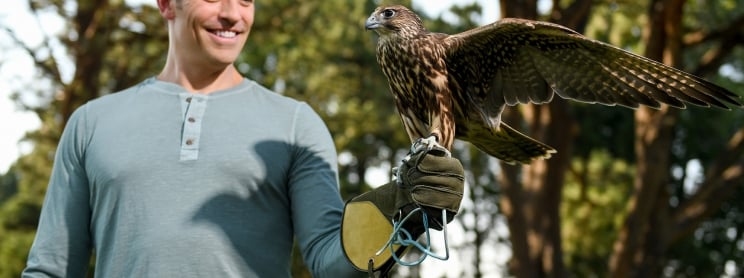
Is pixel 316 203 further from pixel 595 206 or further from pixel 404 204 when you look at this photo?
pixel 595 206

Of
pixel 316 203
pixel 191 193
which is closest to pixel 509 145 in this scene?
pixel 316 203

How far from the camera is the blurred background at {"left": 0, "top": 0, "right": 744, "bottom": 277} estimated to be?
9781mm

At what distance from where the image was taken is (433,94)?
2.95m

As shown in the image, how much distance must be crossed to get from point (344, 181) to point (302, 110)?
62.8 feet

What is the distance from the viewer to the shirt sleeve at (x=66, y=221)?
2.70 m

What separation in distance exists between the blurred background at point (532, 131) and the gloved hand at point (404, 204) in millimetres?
5749

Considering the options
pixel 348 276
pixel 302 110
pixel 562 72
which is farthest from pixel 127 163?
pixel 562 72

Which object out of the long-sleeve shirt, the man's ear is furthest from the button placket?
the man's ear

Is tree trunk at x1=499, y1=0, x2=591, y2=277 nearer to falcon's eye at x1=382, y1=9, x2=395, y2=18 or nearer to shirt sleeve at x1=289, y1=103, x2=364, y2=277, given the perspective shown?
falcon's eye at x1=382, y1=9, x2=395, y2=18

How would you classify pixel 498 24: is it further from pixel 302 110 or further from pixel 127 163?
pixel 127 163

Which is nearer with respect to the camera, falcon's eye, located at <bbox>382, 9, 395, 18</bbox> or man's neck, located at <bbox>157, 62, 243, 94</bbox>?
man's neck, located at <bbox>157, 62, 243, 94</bbox>

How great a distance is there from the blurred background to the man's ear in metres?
5.71

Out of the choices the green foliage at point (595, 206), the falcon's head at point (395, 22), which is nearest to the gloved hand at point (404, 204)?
the falcon's head at point (395, 22)

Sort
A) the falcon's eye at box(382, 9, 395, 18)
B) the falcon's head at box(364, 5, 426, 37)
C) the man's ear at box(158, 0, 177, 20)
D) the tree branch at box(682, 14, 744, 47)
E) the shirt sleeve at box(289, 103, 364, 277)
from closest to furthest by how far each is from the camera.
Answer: the shirt sleeve at box(289, 103, 364, 277)
the man's ear at box(158, 0, 177, 20)
the falcon's head at box(364, 5, 426, 37)
the falcon's eye at box(382, 9, 395, 18)
the tree branch at box(682, 14, 744, 47)
